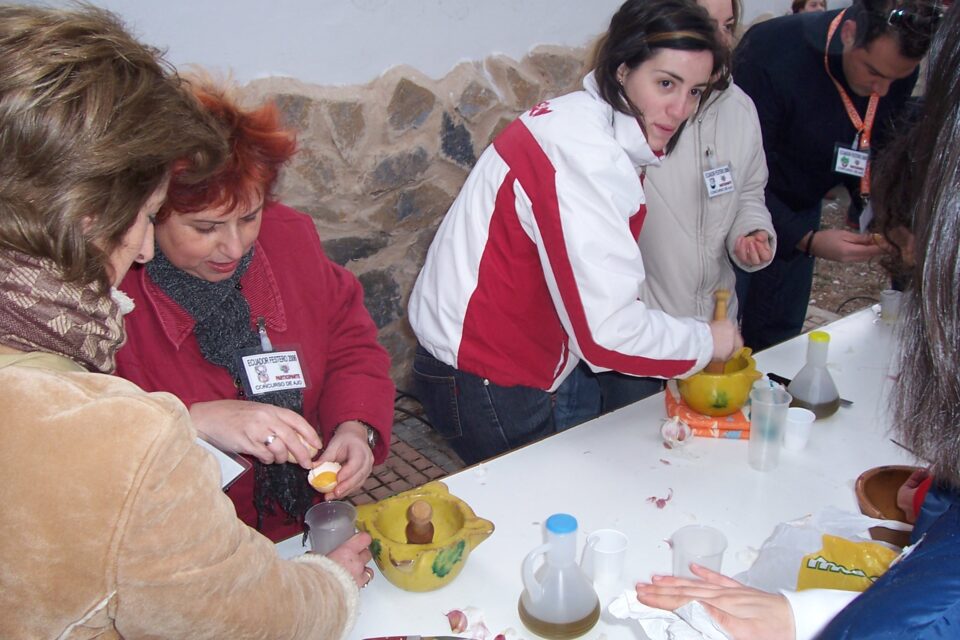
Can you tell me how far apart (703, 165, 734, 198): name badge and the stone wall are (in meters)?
1.11

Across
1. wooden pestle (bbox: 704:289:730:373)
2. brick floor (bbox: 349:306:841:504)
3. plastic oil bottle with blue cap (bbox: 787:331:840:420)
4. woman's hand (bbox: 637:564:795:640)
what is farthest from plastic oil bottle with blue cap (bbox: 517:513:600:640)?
brick floor (bbox: 349:306:841:504)

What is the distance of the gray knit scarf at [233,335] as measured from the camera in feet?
4.76

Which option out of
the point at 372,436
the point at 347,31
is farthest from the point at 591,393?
the point at 347,31

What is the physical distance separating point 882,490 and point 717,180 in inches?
39.2

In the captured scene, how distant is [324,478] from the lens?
4.58 feet

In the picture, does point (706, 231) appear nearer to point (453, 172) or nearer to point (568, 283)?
point (568, 283)

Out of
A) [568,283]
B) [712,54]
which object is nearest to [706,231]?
[712,54]

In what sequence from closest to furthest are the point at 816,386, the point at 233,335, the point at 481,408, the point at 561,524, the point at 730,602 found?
1. the point at 730,602
2. the point at 561,524
3. the point at 233,335
4. the point at 816,386
5. the point at 481,408

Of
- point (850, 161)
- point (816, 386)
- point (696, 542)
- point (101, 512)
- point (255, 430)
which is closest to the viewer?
point (101, 512)

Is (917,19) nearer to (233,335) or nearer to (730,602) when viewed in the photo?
(730,602)

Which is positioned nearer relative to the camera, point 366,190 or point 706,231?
point 706,231

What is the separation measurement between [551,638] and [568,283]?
69cm

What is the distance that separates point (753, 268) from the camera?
2.15 meters

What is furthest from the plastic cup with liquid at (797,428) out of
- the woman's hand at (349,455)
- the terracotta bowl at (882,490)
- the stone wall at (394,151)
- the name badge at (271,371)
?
the stone wall at (394,151)
